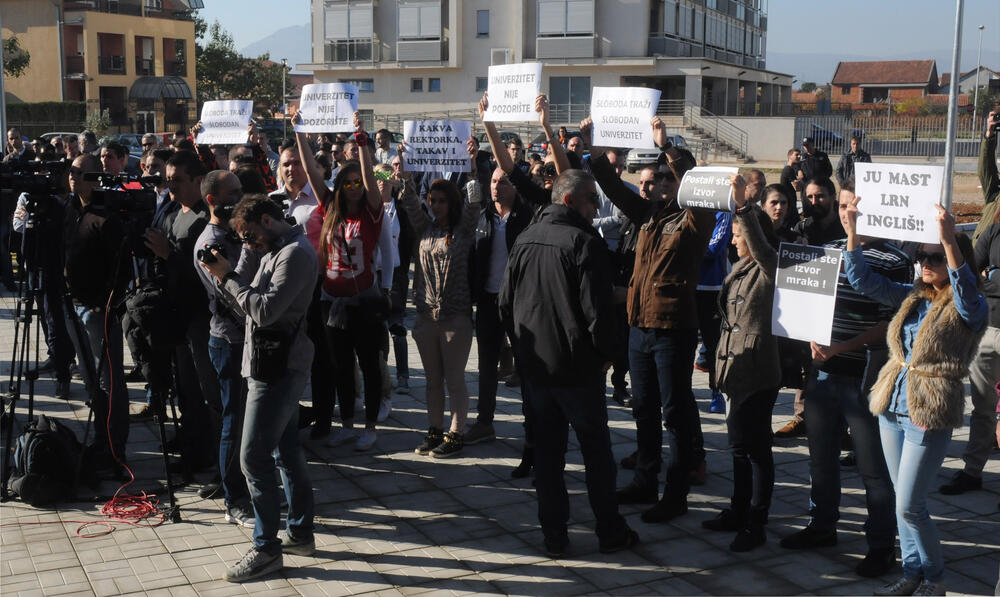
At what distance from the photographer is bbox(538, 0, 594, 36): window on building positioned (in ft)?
167

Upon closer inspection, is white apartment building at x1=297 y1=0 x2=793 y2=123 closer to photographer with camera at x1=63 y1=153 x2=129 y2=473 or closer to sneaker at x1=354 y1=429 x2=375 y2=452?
sneaker at x1=354 y1=429 x2=375 y2=452

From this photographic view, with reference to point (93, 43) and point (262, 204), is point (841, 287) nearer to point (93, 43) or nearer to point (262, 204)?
point (262, 204)

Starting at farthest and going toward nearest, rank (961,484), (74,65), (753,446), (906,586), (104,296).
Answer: (74,65) < (104,296) < (961,484) < (753,446) < (906,586)

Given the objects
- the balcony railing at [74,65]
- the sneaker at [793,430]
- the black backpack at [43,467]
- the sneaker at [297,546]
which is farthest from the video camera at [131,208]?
the balcony railing at [74,65]

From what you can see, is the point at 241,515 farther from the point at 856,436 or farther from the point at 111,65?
the point at 111,65

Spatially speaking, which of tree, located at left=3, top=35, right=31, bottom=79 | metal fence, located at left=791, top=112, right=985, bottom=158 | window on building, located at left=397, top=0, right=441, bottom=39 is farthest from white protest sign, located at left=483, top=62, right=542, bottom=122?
window on building, located at left=397, top=0, right=441, bottom=39

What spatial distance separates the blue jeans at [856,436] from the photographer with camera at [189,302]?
3.76 m

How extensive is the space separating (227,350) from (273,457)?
2.90 feet

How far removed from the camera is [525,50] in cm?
5247

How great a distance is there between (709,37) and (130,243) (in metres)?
56.4

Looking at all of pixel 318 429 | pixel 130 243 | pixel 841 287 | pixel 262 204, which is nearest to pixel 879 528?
pixel 841 287

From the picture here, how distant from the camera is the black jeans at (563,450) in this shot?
549 centimetres

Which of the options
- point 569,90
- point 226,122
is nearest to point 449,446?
point 226,122

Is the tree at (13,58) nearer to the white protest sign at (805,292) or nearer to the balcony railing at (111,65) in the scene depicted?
the balcony railing at (111,65)
